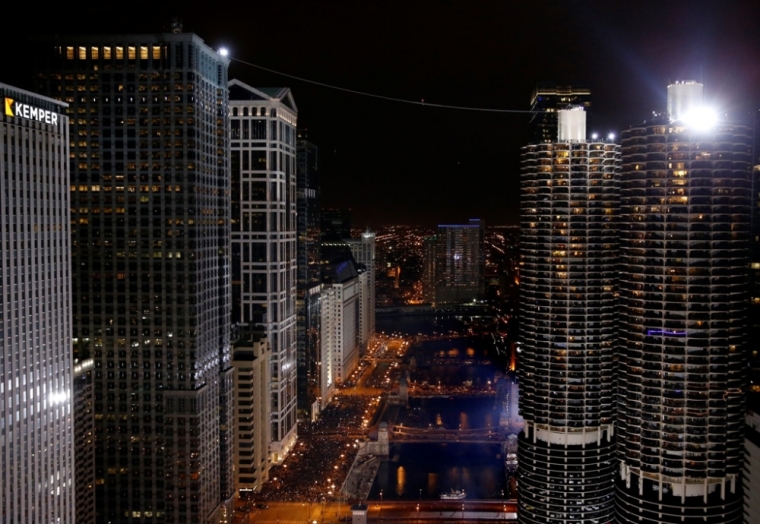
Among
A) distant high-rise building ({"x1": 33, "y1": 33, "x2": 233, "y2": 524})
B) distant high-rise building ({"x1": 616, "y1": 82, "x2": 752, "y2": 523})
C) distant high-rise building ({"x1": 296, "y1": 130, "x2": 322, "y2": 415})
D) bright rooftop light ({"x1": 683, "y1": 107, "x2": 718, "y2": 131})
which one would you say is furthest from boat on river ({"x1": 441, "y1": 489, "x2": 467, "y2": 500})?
bright rooftop light ({"x1": 683, "y1": 107, "x2": 718, "y2": 131})

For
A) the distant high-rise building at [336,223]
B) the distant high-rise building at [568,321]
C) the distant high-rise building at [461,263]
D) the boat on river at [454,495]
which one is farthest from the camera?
the distant high-rise building at [461,263]

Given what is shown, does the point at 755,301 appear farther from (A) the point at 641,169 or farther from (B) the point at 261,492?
(B) the point at 261,492

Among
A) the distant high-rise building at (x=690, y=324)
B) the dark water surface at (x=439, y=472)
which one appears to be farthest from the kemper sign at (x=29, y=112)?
the dark water surface at (x=439, y=472)

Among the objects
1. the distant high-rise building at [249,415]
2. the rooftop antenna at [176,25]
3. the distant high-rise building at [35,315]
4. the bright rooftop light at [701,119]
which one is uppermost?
the rooftop antenna at [176,25]

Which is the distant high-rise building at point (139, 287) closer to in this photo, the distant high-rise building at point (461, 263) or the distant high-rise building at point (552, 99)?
the distant high-rise building at point (552, 99)

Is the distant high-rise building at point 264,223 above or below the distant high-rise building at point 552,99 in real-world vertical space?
below

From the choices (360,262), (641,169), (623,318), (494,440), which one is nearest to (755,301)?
(623,318)
